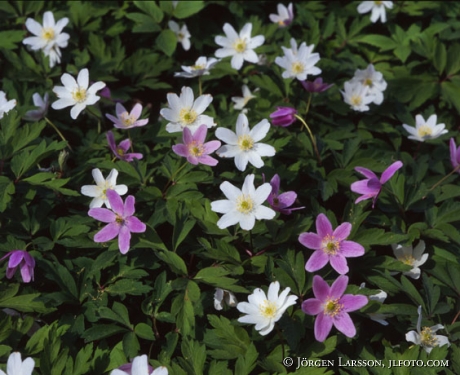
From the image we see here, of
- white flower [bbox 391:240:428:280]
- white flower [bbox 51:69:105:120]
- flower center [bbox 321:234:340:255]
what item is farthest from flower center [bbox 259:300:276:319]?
white flower [bbox 51:69:105:120]

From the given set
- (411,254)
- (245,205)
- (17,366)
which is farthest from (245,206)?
(17,366)

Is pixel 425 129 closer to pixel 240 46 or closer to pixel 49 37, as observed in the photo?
pixel 240 46

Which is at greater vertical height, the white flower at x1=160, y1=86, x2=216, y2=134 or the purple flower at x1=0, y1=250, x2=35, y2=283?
the white flower at x1=160, y1=86, x2=216, y2=134

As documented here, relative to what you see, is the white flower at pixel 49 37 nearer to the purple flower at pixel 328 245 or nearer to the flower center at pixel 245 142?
the flower center at pixel 245 142

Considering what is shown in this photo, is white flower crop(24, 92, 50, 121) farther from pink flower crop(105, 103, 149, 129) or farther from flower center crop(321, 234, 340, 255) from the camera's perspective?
flower center crop(321, 234, 340, 255)

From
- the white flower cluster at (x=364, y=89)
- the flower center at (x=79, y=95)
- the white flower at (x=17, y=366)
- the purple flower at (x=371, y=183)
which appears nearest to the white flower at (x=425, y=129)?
the white flower cluster at (x=364, y=89)
